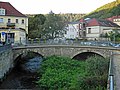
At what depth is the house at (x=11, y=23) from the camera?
46.0 meters

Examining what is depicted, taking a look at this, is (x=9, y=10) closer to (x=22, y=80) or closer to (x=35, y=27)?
(x=35, y=27)

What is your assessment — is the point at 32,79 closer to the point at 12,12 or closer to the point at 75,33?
the point at 12,12

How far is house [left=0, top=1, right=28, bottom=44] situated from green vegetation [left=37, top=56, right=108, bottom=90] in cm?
1152

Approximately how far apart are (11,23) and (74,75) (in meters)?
28.7

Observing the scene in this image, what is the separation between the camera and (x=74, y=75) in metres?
27.2

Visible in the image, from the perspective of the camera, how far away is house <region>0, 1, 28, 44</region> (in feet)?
151

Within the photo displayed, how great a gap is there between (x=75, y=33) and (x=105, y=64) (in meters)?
57.6

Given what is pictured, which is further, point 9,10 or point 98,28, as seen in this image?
point 98,28

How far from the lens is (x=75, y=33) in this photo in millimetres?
80312

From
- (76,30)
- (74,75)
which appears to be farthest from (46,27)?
(74,75)

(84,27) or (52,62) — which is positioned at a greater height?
(84,27)

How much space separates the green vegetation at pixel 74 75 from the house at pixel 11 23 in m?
11.5

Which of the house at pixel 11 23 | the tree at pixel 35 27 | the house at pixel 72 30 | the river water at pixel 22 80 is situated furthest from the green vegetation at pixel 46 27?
the river water at pixel 22 80

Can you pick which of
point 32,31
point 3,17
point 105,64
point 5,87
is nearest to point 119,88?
point 105,64
